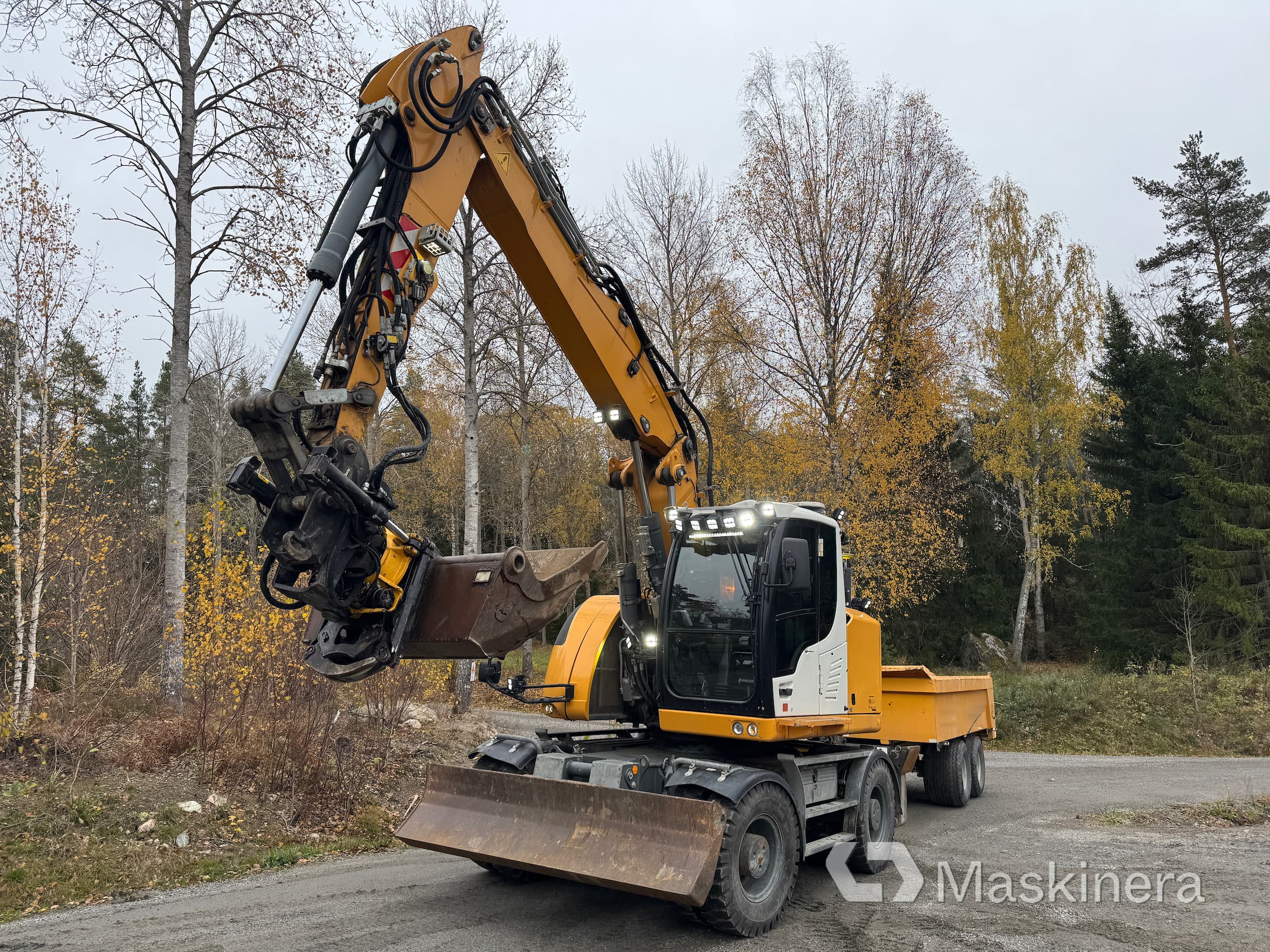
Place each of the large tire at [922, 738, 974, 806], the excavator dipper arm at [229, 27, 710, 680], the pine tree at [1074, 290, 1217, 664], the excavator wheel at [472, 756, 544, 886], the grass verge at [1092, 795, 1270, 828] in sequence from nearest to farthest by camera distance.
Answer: the excavator dipper arm at [229, 27, 710, 680], the excavator wheel at [472, 756, 544, 886], the grass verge at [1092, 795, 1270, 828], the large tire at [922, 738, 974, 806], the pine tree at [1074, 290, 1217, 664]

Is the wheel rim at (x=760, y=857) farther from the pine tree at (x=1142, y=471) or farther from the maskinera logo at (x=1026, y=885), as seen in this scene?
the pine tree at (x=1142, y=471)

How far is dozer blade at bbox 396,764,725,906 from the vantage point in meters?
4.77

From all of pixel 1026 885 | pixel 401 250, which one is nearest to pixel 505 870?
pixel 1026 885

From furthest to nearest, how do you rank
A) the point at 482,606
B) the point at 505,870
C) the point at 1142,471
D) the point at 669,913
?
1. the point at 1142,471
2. the point at 505,870
3. the point at 669,913
4. the point at 482,606

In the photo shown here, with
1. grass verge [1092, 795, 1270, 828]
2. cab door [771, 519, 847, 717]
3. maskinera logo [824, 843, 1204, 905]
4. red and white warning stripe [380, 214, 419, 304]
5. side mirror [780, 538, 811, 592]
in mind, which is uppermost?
red and white warning stripe [380, 214, 419, 304]

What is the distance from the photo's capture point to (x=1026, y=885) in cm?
614

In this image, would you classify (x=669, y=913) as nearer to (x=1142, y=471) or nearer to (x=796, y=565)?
(x=796, y=565)

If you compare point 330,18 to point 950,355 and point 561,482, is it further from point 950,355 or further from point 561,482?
point 561,482

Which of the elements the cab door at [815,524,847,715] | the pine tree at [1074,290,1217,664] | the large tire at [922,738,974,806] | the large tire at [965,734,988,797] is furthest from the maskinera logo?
the pine tree at [1074,290,1217,664]

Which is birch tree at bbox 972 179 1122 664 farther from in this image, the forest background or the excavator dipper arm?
the excavator dipper arm

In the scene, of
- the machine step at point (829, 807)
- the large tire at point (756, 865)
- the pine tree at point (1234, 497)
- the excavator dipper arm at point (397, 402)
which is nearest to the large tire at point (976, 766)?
the machine step at point (829, 807)

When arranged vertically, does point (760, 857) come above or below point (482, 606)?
below

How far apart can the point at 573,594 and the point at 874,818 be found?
3.60m

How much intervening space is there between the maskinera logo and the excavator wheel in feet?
7.35
